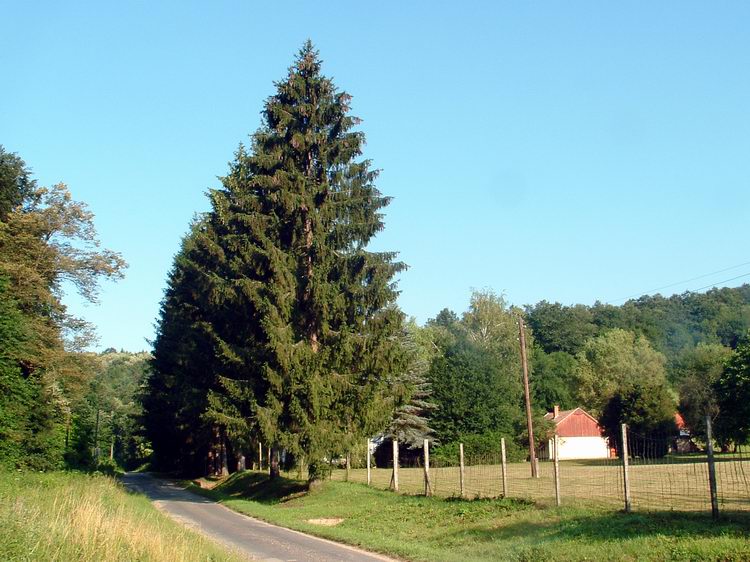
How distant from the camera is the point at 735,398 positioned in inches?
1742

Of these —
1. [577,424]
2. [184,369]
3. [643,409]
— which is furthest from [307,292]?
[577,424]

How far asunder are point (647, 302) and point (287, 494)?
11031 cm

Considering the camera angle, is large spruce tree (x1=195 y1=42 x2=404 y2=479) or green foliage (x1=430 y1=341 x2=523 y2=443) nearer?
large spruce tree (x1=195 y1=42 x2=404 y2=479)

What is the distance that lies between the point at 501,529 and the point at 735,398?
3419cm

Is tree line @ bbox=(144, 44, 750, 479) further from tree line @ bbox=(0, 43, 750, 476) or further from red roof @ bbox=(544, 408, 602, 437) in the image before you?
red roof @ bbox=(544, 408, 602, 437)

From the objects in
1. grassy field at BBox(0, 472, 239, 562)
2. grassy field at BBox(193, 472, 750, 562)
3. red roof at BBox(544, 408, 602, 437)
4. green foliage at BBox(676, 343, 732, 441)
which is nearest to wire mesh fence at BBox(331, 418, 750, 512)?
grassy field at BBox(193, 472, 750, 562)

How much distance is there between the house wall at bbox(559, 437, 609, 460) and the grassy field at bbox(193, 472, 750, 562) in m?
51.6

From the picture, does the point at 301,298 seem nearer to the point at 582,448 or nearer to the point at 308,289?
the point at 308,289

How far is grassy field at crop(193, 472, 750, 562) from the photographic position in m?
11.9

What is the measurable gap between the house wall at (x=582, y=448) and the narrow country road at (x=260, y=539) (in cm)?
5299

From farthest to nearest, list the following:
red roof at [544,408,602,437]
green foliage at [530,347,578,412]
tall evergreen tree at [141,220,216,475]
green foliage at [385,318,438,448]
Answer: green foliage at [530,347,578,412], red roof at [544,408,602,437], green foliage at [385,318,438,448], tall evergreen tree at [141,220,216,475]

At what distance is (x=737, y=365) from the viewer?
45.6 m

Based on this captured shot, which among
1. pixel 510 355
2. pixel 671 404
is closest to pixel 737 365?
pixel 671 404

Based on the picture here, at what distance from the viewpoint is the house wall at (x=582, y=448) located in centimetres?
7250
